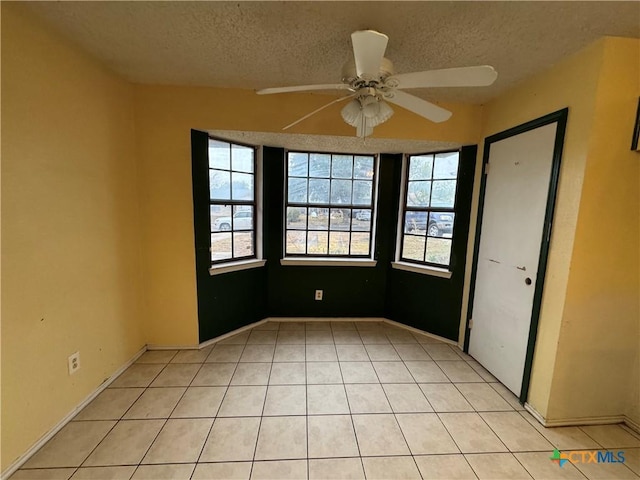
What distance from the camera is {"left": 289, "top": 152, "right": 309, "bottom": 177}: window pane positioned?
290 centimetres

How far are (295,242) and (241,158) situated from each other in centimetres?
105

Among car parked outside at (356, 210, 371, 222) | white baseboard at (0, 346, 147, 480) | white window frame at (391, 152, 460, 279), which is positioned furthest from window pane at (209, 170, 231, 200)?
white window frame at (391, 152, 460, 279)

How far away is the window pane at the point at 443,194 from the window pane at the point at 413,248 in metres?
0.40

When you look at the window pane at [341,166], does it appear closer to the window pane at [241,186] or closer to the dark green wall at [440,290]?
the dark green wall at [440,290]

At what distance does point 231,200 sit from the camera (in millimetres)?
2607

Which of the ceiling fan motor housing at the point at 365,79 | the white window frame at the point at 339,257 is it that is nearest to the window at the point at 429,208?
the white window frame at the point at 339,257

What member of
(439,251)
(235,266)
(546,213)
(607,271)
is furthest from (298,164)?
(607,271)

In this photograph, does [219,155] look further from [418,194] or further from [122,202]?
[418,194]

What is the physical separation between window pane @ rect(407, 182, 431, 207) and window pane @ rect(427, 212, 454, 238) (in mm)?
158

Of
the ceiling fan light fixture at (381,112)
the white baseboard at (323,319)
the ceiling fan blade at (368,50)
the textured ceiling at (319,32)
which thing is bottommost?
the white baseboard at (323,319)

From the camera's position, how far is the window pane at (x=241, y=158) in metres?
2.58

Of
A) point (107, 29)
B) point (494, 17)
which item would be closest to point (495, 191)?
point (494, 17)

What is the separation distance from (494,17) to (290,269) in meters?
2.50

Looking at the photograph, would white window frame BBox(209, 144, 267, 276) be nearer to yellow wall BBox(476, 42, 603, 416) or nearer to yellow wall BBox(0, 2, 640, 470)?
yellow wall BBox(0, 2, 640, 470)
